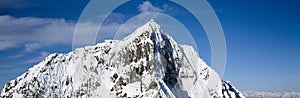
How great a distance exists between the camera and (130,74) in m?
184

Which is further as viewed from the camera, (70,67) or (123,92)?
(70,67)

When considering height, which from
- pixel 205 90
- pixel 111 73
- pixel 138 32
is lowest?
pixel 205 90

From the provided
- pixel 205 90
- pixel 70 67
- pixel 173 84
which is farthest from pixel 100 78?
pixel 205 90

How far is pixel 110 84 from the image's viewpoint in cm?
18788

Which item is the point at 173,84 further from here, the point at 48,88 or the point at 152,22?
the point at 48,88

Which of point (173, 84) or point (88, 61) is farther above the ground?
point (88, 61)

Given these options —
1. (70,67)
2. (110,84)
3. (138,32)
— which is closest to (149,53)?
(138,32)

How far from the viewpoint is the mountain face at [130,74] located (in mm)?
180750

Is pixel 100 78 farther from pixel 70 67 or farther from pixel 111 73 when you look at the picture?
pixel 70 67

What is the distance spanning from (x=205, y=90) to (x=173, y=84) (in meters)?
17.6

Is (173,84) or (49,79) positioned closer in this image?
(173,84)

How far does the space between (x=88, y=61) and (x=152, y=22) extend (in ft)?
120

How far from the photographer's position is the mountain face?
18075 centimetres

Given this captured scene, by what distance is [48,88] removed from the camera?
198 m
